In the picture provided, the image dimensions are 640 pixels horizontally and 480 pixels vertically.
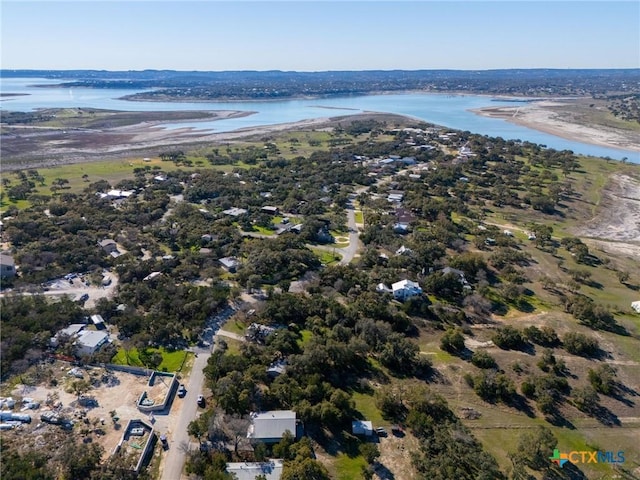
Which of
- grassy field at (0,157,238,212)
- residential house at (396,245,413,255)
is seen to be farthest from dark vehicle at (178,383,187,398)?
grassy field at (0,157,238,212)

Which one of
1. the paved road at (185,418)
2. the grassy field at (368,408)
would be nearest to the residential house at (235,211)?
the paved road at (185,418)

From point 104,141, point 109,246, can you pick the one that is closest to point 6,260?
point 109,246

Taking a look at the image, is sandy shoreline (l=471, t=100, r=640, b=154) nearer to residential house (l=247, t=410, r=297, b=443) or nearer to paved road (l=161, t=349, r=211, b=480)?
residential house (l=247, t=410, r=297, b=443)

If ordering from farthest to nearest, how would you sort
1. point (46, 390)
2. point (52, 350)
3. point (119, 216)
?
point (119, 216), point (52, 350), point (46, 390)

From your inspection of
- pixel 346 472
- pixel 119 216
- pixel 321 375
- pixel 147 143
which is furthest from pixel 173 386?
pixel 147 143

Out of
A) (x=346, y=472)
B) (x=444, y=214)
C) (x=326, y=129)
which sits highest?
(x=326, y=129)

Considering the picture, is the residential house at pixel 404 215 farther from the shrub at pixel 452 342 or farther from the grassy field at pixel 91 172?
the grassy field at pixel 91 172

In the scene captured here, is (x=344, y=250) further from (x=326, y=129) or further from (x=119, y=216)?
(x=326, y=129)

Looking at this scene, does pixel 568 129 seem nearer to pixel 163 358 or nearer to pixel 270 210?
pixel 270 210
